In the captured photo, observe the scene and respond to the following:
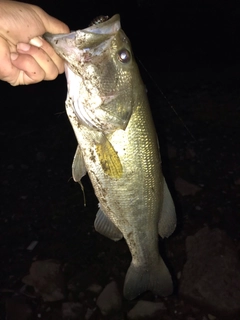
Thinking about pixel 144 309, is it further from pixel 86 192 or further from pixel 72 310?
pixel 86 192

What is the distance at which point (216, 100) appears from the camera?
740cm

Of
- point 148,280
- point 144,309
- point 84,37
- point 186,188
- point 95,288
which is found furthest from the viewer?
point 186,188

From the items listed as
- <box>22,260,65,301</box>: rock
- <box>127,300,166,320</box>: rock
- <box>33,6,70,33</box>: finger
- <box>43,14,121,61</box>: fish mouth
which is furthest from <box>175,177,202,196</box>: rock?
<box>43,14,121,61</box>: fish mouth

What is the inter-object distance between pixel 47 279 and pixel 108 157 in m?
2.41

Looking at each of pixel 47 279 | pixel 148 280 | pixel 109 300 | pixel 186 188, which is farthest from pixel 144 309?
pixel 186 188

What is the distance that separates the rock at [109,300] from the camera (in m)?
3.58

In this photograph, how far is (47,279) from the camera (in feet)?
12.7

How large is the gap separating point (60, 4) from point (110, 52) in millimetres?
15049

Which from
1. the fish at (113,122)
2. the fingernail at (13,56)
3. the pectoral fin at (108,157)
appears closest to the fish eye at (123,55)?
the fish at (113,122)

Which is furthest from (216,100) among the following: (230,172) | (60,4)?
(60,4)

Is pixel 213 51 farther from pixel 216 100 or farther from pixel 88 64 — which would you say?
pixel 88 64

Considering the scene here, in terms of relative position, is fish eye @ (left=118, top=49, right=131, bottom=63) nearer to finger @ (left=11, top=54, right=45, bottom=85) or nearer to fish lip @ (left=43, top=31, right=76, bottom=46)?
fish lip @ (left=43, top=31, right=76, bottom=46)

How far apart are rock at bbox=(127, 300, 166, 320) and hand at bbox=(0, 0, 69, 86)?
2.44 meters

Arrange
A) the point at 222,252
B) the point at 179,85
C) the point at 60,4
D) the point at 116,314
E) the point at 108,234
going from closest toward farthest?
the point at 108,234 < the point at 116,314 < the point at 222,252 < the point at 179,85 < the point at 60,4
